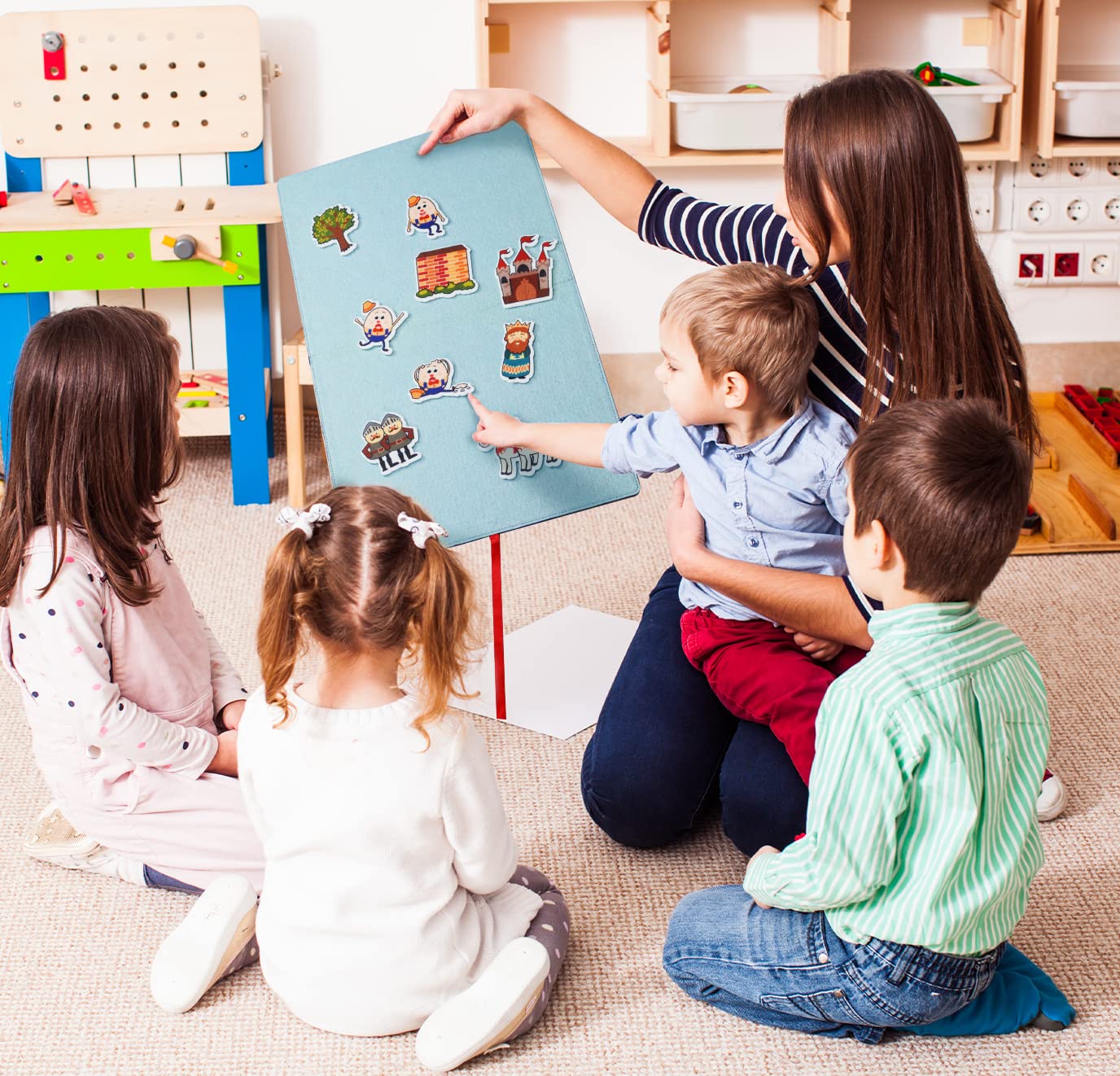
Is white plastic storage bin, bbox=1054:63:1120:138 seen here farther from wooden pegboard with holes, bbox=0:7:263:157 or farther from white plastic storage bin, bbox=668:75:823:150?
wooden pegboard with holes, bbox=0:7:263:157

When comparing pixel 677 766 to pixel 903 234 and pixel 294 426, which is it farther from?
pixel 294 426

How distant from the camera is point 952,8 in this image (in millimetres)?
2801

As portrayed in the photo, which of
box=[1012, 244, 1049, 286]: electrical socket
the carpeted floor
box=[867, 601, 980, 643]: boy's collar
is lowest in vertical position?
the carpeted floor

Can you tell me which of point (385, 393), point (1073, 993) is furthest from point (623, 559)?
point (1073, 993)

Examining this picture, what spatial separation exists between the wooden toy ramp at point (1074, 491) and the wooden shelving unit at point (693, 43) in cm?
58

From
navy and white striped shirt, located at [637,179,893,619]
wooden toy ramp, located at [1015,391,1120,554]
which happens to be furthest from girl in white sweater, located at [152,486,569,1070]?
wooden toy ramp, located at [1015,391,1120,554]

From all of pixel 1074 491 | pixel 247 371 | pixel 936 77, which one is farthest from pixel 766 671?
pixel 936 77

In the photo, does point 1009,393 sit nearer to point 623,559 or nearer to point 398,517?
point 398,517

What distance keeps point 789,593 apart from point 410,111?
1.71m

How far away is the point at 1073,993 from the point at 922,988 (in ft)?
0.85

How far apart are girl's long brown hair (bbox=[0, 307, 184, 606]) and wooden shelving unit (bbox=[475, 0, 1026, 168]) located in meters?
1.45

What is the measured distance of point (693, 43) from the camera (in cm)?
280

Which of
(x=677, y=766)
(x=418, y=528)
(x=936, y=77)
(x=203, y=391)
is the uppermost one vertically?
(x=936, y=77)

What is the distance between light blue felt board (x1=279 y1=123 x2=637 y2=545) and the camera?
165cm
